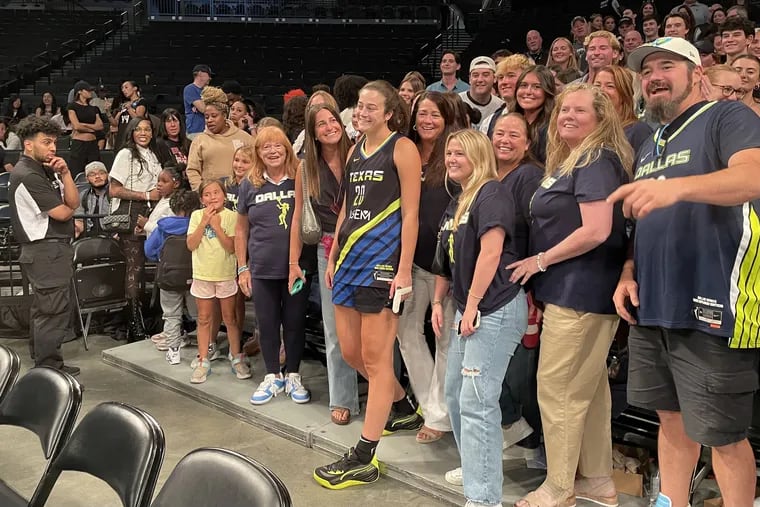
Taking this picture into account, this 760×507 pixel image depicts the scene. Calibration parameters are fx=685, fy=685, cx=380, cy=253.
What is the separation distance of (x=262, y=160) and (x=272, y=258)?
0.53 meters

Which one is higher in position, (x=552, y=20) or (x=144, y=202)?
(x=552, y=20)

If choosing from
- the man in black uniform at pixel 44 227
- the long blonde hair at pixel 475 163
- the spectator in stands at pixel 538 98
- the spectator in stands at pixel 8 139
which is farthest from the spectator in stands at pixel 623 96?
the spectator in stands at pixel 8 139

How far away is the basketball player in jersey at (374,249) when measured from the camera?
2.84 m

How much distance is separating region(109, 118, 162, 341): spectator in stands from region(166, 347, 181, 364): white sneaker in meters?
0.79

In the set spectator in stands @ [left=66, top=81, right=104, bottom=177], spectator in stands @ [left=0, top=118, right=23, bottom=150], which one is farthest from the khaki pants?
spectator in stands @ [left=0, top=118, right=23, bottom=150]

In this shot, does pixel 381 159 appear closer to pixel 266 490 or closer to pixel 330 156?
pixel 330 156

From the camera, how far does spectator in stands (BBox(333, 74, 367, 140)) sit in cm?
390

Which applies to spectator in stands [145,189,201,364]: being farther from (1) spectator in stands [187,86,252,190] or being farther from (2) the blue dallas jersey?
(2) the blue dallas jersey

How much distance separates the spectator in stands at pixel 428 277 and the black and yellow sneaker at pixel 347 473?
35 cm

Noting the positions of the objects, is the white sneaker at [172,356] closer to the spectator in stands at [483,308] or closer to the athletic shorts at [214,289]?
the athletic shorts at [214,289]

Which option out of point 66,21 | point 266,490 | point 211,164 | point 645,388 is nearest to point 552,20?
point 211,164

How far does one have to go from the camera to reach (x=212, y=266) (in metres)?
4.09

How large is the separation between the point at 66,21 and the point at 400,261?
18855 millimetres

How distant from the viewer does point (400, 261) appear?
2857 mm
